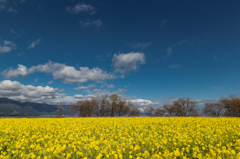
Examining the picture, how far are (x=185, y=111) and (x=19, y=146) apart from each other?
90.2 meters

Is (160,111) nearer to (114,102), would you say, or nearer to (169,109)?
(169,109)

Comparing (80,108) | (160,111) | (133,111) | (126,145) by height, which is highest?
(126,145)

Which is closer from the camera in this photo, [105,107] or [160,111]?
[105,107]

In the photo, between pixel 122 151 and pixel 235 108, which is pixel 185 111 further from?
pixel 122 151

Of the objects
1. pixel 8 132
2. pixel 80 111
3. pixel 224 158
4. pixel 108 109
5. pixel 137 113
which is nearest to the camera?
pixel 224 158

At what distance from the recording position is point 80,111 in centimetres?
8425


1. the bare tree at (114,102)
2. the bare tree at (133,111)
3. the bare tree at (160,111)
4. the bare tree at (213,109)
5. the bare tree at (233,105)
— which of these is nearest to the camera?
the bare tree at (233,105)

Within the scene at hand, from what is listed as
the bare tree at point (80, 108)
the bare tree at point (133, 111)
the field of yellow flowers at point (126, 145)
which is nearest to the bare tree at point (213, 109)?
the bare tree at point (133, 111)

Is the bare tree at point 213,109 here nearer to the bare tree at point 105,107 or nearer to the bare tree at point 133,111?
the bare tree at point 133,111

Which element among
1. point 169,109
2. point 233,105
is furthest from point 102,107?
point 233,105

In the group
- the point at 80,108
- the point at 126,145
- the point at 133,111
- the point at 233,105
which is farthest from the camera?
the point at 133,111

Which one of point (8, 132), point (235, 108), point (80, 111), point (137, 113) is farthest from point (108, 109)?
point (8, 132)

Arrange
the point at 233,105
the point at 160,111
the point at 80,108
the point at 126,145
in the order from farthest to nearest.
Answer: the point at 160,111 → the point at 80,108 → the point at 233,105 → the point at 126,145

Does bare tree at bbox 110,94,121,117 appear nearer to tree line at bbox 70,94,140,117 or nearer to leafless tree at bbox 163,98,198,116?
tree line at bbox 70,94,140,117
